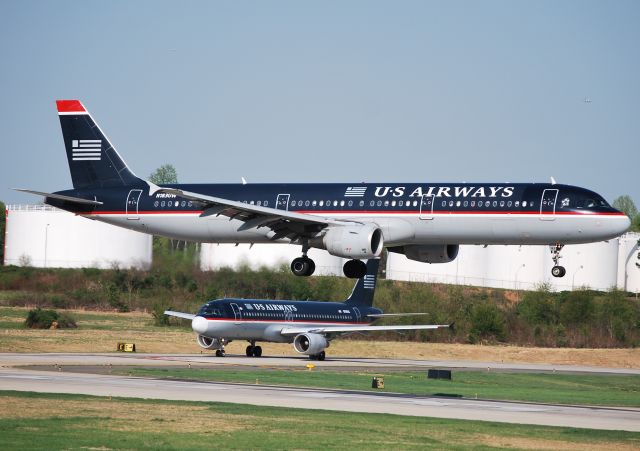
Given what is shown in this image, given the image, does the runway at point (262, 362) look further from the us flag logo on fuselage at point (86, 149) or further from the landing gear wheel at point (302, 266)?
the us flag logo on fuselage at point (86, 149)

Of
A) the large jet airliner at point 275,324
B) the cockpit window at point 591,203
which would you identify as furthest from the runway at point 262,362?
the cockpit window at point 591,203

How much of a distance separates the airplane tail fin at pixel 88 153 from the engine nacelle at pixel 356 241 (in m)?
13.9

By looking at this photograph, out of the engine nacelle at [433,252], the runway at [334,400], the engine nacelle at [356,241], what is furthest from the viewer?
the engine nacelle at [433,252]

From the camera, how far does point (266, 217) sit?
5734 centimetres

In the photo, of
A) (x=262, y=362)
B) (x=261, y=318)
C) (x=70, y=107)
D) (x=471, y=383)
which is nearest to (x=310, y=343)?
(x=261, y=318)

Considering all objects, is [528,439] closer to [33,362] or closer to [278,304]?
[33,362]

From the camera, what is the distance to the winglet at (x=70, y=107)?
69.6m

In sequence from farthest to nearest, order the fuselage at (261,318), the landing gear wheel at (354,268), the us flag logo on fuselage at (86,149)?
the fuselage at (261,318) → the us flag logo on fuselage at (86,149) → the landing gear wheel at (354,268)

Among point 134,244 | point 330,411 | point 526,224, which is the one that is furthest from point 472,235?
point 134,244

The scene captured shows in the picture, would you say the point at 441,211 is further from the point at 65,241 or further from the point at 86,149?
the point at 65,241

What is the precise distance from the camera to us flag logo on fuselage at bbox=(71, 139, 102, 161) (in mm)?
67750

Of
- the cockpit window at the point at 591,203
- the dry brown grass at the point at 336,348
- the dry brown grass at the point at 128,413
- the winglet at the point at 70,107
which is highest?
the winglet at the point at 70,107

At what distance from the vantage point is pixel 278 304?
79000 mm

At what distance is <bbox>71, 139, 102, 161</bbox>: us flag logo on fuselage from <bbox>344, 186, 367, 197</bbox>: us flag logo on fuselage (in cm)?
1615
